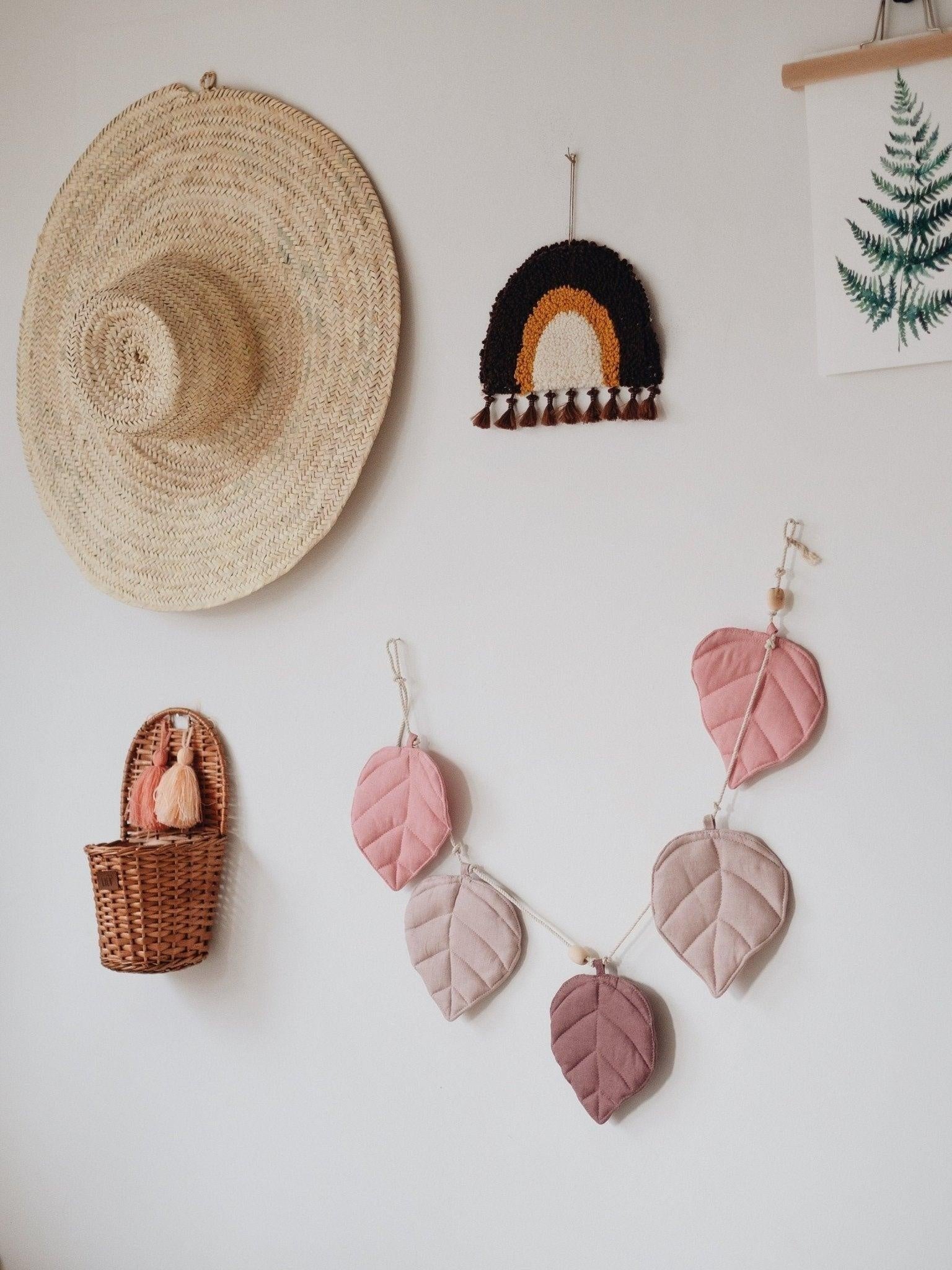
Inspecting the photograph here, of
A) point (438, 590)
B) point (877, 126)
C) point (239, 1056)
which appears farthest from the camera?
point (239, 1056)

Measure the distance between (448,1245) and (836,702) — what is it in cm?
84

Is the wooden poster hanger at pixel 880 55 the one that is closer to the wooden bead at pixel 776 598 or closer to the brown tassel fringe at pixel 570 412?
the brown tassel fringe at pixel 570 412

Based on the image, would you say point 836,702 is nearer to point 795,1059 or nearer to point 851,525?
point 851,525

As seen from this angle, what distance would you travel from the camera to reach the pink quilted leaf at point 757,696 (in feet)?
4.19

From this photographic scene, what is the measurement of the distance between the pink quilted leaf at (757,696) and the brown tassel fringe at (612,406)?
284 millimetres

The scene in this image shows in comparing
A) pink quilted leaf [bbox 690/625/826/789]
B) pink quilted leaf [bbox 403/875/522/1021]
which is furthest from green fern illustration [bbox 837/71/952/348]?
pink quilted leaf [bbox 403/875/522/1021]

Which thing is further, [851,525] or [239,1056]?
[239,1056]

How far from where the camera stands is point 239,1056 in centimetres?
163

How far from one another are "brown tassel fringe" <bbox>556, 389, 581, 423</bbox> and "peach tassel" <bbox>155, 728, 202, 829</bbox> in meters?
0.71

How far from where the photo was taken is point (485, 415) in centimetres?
144

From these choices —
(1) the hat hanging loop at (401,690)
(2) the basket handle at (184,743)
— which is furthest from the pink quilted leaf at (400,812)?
(2) the basket handle at (184,743)

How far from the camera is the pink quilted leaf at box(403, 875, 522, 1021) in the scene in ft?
4.69

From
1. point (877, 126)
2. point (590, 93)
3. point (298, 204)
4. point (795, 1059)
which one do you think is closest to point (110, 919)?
point (795, 1059)

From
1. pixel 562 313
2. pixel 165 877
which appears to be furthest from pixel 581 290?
pixel 165 877
